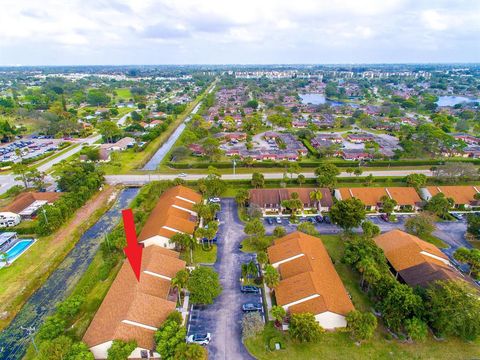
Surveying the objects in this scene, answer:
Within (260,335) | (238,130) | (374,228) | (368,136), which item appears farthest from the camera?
(238,130)

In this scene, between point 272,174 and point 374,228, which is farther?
point 272,174

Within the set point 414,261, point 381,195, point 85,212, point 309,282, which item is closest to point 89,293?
point 85,212

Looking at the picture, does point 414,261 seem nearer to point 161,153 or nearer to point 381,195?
point 381,195

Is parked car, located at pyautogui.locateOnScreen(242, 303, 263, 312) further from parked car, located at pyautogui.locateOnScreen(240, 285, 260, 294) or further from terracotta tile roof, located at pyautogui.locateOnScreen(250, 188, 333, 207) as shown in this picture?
terracotta tile roof, located at pyautogui.locateOnScreen(250, 188, 333, 207)

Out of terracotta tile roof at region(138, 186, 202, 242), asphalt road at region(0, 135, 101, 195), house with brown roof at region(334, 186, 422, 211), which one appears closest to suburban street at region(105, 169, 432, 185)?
house with brown roof at region(334, 186, 422, 211)

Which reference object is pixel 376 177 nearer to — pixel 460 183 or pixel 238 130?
pixel 460 183

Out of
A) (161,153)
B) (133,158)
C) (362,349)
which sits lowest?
(161,153)

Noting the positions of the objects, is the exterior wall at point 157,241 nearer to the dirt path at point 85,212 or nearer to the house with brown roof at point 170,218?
the house with brown roof at point 170,218

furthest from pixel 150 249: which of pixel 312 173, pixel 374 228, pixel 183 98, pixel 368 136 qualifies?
pixel 183 98
